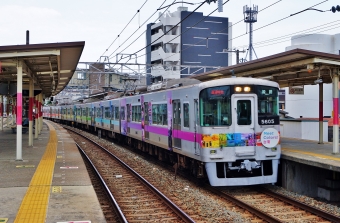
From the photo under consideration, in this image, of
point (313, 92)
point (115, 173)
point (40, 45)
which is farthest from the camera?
point (313, 92)

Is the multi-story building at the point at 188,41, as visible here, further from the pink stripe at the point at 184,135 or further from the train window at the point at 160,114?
the pink stripe at the point at 184,135

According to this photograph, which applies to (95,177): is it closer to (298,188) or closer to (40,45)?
(40,45)

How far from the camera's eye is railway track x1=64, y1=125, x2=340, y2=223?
24.6ft

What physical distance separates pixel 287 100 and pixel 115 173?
2602 cm

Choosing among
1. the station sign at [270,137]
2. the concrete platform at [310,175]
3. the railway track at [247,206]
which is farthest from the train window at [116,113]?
the station sign at [270,137]

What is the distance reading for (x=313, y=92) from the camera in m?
34.6

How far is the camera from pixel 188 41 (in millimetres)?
50688

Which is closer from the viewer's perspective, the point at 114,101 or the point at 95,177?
the point at 95,177

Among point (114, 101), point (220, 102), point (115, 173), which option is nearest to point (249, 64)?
point (220, 102)

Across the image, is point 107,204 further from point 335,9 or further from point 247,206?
point 335,9

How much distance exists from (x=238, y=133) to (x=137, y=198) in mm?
2500

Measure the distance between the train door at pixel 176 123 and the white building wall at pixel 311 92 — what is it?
2432cm

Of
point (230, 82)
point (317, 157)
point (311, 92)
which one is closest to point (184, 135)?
point (230, 82)

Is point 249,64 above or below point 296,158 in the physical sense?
above
